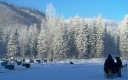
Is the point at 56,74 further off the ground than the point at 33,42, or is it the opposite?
the point at 33,42

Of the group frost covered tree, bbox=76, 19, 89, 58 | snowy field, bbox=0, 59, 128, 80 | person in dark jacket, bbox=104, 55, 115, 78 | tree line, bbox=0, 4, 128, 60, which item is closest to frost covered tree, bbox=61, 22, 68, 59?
tree line, bbox=0, 4, 128, 60

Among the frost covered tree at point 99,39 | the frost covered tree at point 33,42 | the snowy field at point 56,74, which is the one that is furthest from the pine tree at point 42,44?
the snowy field at point 56,74

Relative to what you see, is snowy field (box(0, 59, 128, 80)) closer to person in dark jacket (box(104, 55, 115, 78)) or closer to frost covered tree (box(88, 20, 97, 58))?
person in dark jacket (box(104, 55, 115, 78))

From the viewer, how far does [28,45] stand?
110125 mm

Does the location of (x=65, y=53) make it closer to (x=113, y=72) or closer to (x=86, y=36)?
(x=86, y=36)

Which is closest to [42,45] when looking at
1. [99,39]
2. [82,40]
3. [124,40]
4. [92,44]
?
[82,40]

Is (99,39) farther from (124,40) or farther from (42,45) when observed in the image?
(42,45)

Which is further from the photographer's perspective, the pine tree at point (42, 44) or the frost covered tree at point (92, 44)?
the frost covered tree at point (92, 44)

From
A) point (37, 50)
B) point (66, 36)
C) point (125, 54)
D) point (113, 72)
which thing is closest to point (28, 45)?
point (37, 50)

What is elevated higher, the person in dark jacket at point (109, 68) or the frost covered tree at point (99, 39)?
the frost covered tree at point (99, 39)

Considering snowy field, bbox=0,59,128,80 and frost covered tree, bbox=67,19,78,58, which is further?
frost covered tree, bbox=67,19,78,58

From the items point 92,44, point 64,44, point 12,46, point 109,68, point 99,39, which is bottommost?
point 109,68

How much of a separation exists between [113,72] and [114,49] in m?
102

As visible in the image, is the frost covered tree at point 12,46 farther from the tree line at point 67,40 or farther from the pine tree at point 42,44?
the pine tree at point 42,44
